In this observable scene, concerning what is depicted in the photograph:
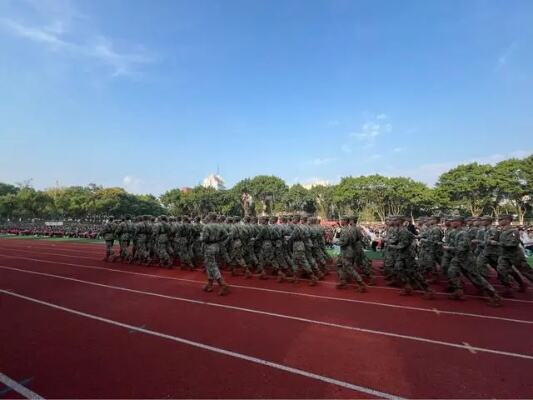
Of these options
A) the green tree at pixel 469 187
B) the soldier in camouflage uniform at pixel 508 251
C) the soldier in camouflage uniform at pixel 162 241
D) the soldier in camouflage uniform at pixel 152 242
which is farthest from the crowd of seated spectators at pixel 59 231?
the green tree at pixel 469 187

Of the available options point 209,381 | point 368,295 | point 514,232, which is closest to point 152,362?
point 209,381

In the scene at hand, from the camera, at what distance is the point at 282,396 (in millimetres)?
3617

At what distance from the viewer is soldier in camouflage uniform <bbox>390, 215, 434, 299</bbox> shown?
8.03 meters

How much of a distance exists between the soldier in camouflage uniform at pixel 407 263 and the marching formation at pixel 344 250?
0.02 meters

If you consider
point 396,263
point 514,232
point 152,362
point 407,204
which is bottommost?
point 152,362

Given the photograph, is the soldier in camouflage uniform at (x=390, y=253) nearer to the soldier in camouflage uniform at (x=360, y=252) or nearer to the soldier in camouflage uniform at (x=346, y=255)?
the soldier in camouflage uniform at (x=360, y=252)

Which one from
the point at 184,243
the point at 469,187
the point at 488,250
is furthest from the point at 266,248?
the point at 469,187

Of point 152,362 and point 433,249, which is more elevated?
point 433,249

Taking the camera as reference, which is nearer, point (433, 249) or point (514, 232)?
point (514, 232)

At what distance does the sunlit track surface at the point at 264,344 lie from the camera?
385cm

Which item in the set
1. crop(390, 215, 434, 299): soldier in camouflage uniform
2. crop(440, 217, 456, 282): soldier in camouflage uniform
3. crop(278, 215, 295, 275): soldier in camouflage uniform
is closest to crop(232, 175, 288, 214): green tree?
crop(278, 215, 295, 275): soldier in camouflage uniform

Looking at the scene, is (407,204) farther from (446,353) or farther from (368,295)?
(446,353)

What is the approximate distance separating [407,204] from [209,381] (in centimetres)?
5148

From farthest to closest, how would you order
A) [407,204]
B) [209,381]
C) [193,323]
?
1. [407,204]
2. [193,323]
3. [209,381]
